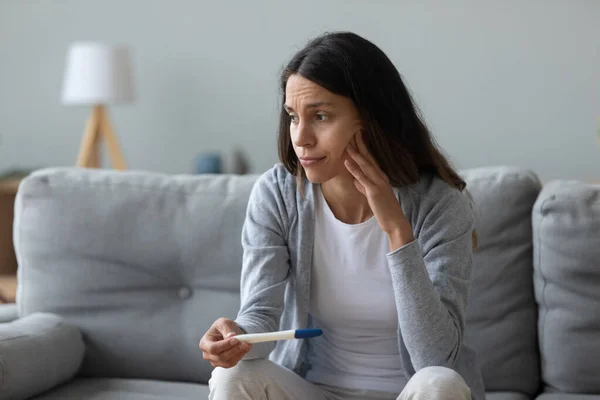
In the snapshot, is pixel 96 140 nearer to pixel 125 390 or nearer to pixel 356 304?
pixel 125 390

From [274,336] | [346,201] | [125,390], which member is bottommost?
[125,390]

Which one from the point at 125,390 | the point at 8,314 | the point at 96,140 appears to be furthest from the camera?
the point at 96,140

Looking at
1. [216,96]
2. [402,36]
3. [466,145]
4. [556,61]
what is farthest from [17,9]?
[556,61]

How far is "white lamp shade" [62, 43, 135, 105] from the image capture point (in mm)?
3801

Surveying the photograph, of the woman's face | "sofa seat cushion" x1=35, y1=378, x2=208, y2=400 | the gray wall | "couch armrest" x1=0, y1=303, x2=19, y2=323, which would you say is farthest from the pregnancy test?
the gray wall

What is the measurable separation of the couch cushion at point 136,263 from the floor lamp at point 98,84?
5.78 ft

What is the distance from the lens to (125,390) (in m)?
1.98

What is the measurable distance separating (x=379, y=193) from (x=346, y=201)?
0.16 m

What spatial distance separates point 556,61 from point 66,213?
2319 millimetres

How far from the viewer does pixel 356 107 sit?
5.18 feet

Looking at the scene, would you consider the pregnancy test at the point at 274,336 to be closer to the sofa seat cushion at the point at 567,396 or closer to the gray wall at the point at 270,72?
the sofa seat cushion at the point at 567,396

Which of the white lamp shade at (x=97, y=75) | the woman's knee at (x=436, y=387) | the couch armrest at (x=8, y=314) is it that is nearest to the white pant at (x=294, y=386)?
the woman's knee at (x=436, y=387)

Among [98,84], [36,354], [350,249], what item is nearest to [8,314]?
[36,354]

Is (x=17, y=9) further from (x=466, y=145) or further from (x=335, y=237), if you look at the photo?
(x=335, y=237)
